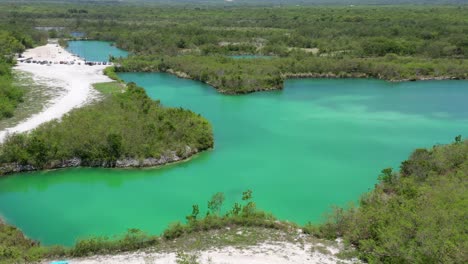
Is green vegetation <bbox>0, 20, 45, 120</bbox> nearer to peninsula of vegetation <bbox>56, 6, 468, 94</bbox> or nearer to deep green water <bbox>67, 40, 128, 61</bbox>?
deep green water <bbox>67, 40, 128, 61</bbox>

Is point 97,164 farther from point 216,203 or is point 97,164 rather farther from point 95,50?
point 95,50

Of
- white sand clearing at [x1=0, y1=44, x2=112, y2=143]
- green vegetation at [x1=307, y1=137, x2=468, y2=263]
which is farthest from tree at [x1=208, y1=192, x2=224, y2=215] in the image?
white sand clearing at [x1=0, y1=44, x2=112, y2=143]

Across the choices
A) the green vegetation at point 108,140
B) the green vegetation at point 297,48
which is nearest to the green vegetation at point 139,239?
the green vegetation at point 108,140

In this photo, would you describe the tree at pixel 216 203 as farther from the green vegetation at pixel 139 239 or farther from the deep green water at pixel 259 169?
the deep green water at pixel 259 169

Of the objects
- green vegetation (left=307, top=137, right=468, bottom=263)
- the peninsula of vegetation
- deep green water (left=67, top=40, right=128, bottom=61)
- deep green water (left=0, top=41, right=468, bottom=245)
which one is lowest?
deep green water (left=0, top=41, right=468, bottom=245)

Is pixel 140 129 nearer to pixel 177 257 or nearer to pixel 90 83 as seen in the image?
pixel 177 257

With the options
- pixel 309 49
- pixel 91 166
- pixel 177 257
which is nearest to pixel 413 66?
pixel 309 49

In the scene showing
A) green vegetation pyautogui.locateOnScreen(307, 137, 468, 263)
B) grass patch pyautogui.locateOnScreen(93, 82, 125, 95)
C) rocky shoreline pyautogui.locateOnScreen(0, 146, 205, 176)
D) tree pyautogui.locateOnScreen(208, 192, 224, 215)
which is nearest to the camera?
green vegetation pyautogui.locateOnScreen(307, 137, 468, 263)
